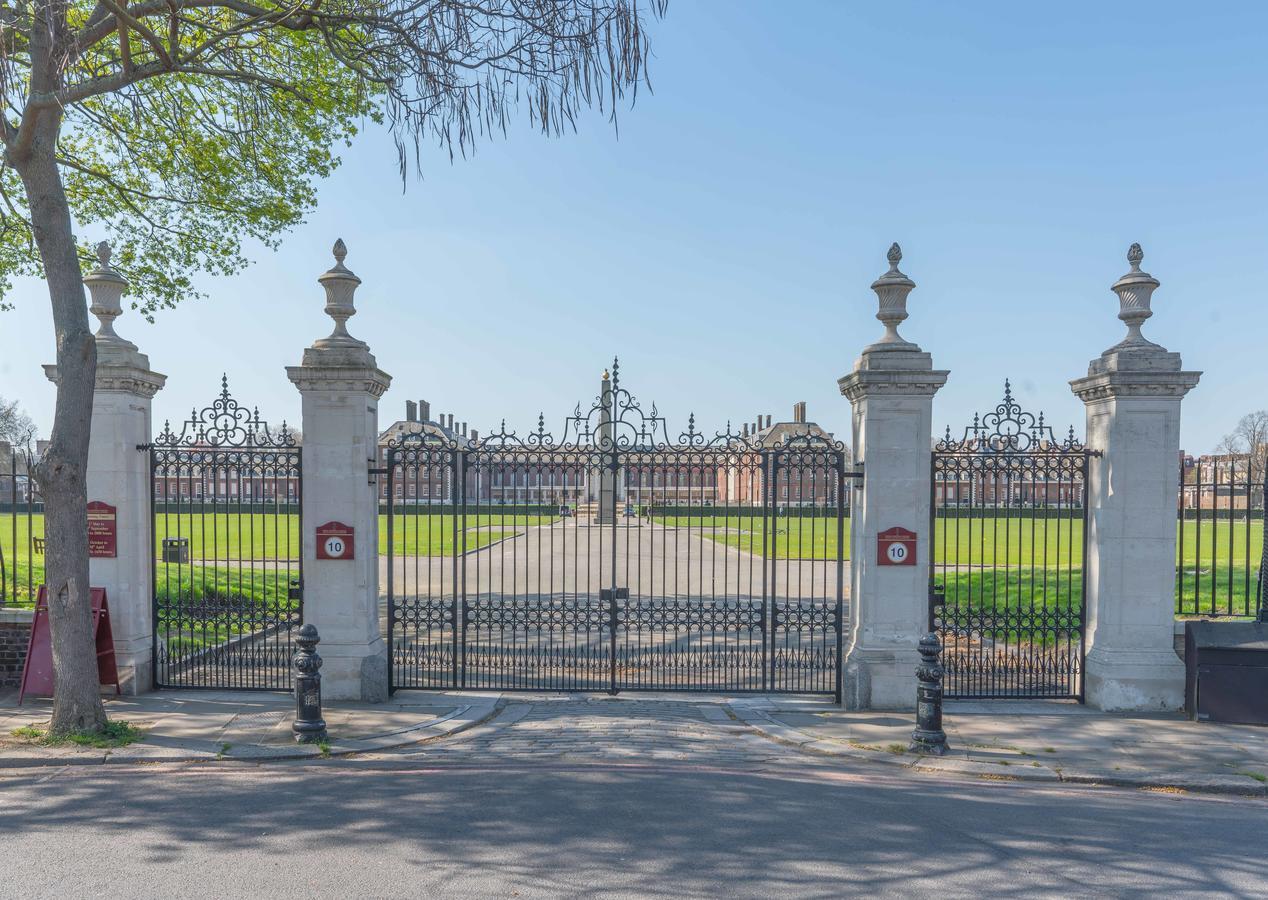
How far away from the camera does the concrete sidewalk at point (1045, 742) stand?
22.9 ft

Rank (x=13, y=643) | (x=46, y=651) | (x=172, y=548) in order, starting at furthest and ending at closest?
→ 1. (x=172, y=548)
2. (x=13, y=643)
3. (x=46, y=651)

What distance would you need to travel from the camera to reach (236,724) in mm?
8219

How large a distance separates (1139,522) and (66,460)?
10608mm

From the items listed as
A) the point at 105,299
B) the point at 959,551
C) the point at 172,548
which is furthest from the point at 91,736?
the point at 959,551

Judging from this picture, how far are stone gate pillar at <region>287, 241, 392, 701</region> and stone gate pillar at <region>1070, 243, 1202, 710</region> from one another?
26.1ft

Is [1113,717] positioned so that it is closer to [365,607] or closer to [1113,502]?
[1113,502]

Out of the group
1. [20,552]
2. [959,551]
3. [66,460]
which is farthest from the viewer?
[959,551]

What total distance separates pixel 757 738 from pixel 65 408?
709 centimetres

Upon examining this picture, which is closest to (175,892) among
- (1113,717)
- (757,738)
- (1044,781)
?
(757,738)

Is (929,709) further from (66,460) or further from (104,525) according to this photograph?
(104,525)

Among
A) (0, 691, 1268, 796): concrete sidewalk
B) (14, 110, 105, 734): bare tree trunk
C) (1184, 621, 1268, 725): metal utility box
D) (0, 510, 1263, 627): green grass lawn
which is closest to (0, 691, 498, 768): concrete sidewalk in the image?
(0, 691, 1268, 796): concrete sidewalk

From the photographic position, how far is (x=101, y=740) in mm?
7457

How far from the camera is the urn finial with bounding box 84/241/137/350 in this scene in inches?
362

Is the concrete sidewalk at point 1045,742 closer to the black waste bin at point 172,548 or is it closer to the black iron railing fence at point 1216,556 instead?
the black iron railing fence at point 1216,556
